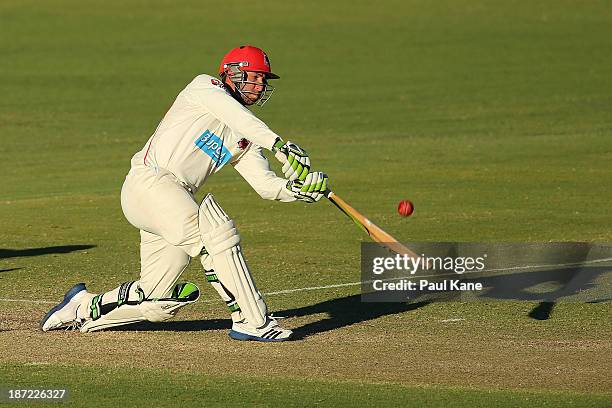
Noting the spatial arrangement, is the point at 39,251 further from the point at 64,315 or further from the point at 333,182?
the point at 333,182

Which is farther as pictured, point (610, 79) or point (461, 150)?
point (610, 79)

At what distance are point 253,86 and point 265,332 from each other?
179cm

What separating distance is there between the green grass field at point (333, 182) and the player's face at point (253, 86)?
1.78 meters

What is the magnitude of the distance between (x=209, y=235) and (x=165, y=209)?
1.17 ft

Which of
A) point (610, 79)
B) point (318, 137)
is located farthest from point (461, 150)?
point (610, 79)

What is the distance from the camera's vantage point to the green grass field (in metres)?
8.73

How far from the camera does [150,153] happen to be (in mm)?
9711

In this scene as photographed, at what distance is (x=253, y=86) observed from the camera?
9.89 metres

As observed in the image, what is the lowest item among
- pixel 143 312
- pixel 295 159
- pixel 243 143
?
pixel 143 312

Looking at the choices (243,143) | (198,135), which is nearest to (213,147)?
(198,135)

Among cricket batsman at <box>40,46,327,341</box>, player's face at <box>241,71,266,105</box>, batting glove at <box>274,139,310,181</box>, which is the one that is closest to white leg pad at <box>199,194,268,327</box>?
cricket batsman at <box>40,46,327,341</box>

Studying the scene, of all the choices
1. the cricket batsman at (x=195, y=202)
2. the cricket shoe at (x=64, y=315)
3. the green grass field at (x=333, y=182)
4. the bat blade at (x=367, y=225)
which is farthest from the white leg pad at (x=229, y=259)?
the cricket shoe at (x=64, y=315)

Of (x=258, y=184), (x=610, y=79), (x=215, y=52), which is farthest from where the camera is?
(x=215, y=52)

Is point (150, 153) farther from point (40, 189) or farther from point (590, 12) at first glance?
point (590, 12)
